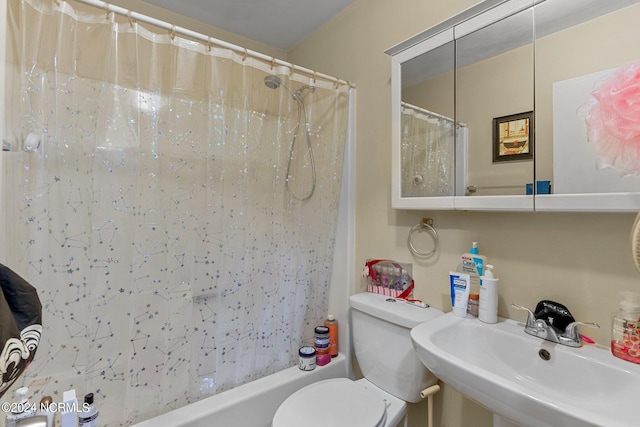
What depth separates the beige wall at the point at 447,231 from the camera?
963mm

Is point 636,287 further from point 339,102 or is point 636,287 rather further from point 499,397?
point 339,102

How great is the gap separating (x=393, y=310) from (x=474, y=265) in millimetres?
388

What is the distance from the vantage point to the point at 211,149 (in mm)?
1372

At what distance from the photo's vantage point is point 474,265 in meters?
1.20

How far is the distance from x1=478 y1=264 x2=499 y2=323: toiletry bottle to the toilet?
213mm

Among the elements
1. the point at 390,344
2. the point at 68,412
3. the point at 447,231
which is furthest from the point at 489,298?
the point at 68,412

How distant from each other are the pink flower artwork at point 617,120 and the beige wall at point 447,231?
222 millimetres

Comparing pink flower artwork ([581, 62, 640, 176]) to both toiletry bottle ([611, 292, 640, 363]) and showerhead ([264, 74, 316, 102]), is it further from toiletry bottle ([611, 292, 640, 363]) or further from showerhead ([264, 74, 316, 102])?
showerhead ([264, 74, 316, 102])

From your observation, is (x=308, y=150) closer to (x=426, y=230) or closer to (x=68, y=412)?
(x=426, y=230)

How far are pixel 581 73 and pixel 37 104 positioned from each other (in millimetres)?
1780

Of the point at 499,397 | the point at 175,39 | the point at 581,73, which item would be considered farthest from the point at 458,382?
the point at 175,39

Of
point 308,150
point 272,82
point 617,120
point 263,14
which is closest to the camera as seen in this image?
point 617,120

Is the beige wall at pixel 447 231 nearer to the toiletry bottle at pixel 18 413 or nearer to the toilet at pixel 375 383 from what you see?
the toilet at pixel 375 383

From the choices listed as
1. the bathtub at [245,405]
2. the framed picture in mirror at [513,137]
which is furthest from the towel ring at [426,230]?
the bathtub at [245,405]
